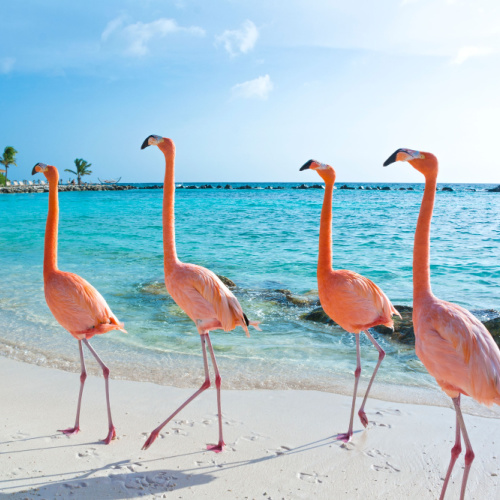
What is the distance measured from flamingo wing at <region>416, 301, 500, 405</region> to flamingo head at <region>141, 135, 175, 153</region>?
97.5 inches

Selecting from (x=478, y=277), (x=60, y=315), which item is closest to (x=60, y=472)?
(x=60, y=315)

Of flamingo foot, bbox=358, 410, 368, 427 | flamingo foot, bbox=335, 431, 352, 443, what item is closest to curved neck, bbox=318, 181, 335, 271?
flamingo foot, bbox=358, 410, 368, 427

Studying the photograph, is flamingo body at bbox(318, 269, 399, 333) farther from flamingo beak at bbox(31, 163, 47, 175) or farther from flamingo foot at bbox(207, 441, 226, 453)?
flamingo beak at bbox(31, 163, 47, 175)

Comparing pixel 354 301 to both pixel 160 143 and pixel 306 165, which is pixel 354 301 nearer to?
pixel 306 165

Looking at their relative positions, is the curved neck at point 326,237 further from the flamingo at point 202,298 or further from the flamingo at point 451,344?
the flamingo at point 451,344

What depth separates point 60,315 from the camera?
3.84m

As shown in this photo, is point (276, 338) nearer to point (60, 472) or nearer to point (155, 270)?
point (60, 472)

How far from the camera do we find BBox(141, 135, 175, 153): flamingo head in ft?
12.6

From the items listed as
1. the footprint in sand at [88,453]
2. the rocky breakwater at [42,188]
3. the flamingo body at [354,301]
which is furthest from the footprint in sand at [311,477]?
the rocky breakwater at [42,188]

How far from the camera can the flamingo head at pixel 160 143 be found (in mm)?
3831

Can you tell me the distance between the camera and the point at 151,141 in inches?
152

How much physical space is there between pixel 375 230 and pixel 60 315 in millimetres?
20111

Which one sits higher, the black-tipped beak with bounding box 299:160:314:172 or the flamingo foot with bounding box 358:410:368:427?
the black-tipped beak with bounding box 299:160:314:172

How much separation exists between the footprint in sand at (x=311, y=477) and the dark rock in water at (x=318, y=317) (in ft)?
15.2
